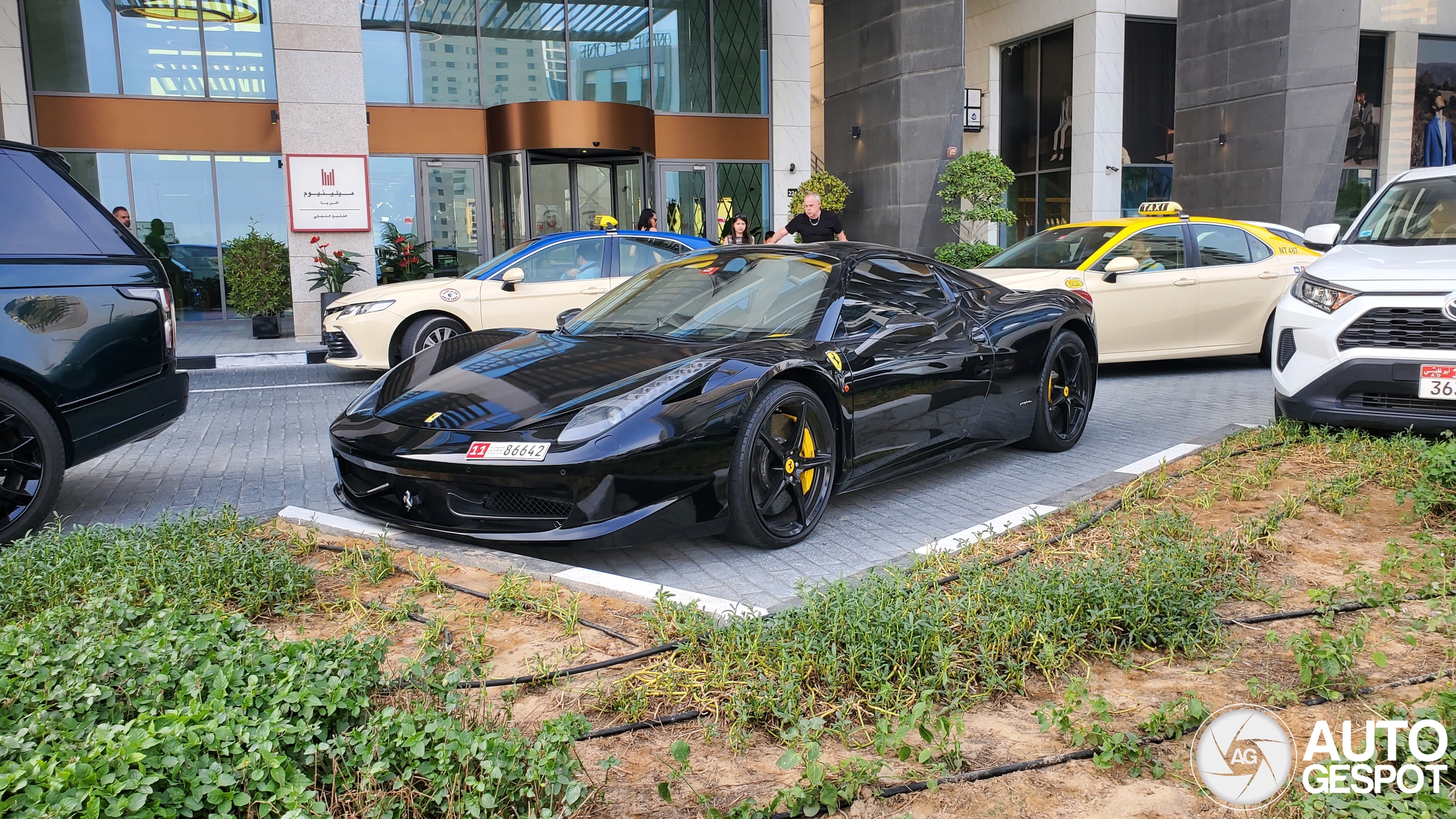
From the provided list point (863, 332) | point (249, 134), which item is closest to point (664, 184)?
point (249, 134)

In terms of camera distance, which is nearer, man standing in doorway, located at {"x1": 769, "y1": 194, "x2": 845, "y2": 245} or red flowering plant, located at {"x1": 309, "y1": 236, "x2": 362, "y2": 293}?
man standing in doorway, located at {"x1": 769, "y1": 194, "x2": 845, "y2": 245}

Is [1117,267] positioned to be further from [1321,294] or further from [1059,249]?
[1321,294]

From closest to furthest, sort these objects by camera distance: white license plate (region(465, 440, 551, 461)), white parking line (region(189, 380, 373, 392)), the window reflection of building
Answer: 1. white license plate (region(465, 440, 551, 461))
2. white parking line (region(189, 380, 373, 392))
3. the window reflection of building

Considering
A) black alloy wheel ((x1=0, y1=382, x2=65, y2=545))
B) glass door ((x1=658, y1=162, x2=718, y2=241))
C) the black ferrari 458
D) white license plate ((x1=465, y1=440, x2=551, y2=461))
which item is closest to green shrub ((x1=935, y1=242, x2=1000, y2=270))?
glass door ((x1=658, y1=162, x2=718, y2=241))

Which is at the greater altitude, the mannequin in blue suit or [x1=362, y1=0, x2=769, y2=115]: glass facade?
[x1=362, y1=0, x2=769, y2=115]: glass facade

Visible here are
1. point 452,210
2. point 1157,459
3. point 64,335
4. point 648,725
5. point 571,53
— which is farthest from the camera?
point 571,53

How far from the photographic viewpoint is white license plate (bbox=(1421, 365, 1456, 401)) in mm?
5469

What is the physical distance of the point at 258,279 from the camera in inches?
609

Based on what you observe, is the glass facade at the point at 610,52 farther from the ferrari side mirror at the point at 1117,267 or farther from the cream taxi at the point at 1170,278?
the ferrari side mirror at the point at 1117,267

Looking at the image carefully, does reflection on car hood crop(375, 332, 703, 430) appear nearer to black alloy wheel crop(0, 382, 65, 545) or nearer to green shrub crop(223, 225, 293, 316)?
black alloy wheel crop(0, 382, 65, 545)

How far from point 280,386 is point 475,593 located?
7929mm

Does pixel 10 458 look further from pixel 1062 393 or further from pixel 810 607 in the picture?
pixel 1062 393

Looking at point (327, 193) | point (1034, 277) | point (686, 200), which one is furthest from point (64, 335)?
point (686, 200)

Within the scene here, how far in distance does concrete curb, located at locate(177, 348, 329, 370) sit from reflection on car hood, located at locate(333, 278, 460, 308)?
6.18ft
